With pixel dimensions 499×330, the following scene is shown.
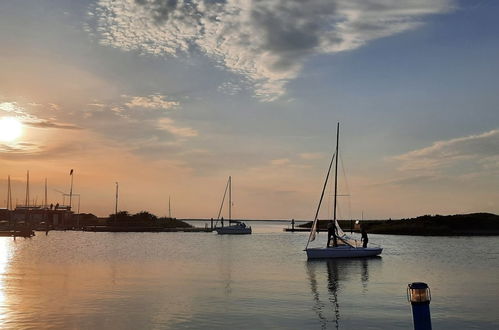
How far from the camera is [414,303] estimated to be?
7320mm

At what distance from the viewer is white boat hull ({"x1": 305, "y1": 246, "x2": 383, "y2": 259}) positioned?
167 feet

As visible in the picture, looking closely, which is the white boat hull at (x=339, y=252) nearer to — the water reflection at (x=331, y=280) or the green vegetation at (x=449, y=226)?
the water reflection at (x=331, y=280)

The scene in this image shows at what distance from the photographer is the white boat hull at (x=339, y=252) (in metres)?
50.8

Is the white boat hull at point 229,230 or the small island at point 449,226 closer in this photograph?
the small island at point 449,226

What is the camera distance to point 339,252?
2026 inches

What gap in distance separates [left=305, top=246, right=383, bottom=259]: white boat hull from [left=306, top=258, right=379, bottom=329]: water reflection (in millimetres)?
627

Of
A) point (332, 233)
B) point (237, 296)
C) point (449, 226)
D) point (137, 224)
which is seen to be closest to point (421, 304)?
point (237, 296)

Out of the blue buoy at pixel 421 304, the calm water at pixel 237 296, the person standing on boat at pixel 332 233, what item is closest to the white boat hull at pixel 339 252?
the person standing on boat at pixel 332 233

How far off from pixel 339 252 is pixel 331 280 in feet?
56.6

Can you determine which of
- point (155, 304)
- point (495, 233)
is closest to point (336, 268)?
point (155, 304)

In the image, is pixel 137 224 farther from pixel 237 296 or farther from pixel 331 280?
pixel 237 296

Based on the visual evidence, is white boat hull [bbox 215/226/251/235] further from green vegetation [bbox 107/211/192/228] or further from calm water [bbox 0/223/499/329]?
calm water [bbox 0/223/499/329]

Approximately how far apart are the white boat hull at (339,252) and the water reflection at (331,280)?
0.63m

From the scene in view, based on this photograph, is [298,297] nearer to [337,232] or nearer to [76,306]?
[76,306]
